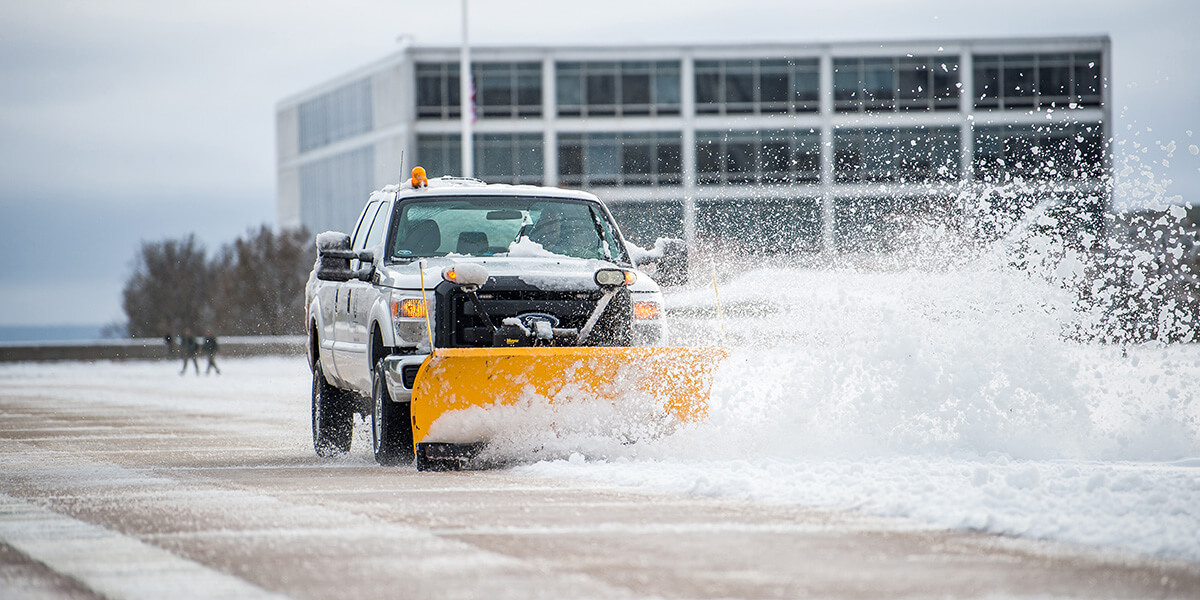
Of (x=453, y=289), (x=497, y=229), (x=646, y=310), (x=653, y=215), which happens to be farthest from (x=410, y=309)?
(x=653, y=215)

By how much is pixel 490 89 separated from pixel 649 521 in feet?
191

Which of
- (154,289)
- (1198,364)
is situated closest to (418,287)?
(1198,364)

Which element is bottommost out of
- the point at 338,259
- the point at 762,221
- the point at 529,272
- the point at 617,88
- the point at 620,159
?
the point at 529,272

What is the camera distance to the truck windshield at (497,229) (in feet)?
39.1

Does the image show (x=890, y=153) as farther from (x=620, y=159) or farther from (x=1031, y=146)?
(x=620, y=159)

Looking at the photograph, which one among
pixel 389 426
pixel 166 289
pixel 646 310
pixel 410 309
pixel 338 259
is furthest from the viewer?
pixel 166 289

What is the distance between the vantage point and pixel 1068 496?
324 inches

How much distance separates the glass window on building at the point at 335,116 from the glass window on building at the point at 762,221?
14553 mm

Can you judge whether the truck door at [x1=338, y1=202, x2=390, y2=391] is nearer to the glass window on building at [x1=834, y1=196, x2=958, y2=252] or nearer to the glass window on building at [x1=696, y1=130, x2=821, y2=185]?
the glass window on building at [x1=834, y1=196, x2=958, y2=252]

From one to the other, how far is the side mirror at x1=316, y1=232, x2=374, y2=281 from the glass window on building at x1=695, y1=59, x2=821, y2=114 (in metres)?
54.2

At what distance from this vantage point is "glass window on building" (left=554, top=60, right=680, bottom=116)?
65.6m

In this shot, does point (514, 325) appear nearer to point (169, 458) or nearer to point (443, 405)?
point (443, 405)

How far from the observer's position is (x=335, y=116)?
75250 millimetres

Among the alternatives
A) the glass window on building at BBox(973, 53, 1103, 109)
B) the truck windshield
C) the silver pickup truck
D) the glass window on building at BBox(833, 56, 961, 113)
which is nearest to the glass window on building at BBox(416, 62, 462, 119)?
the glass window on building at BBox(833, 56, 961, 113)
